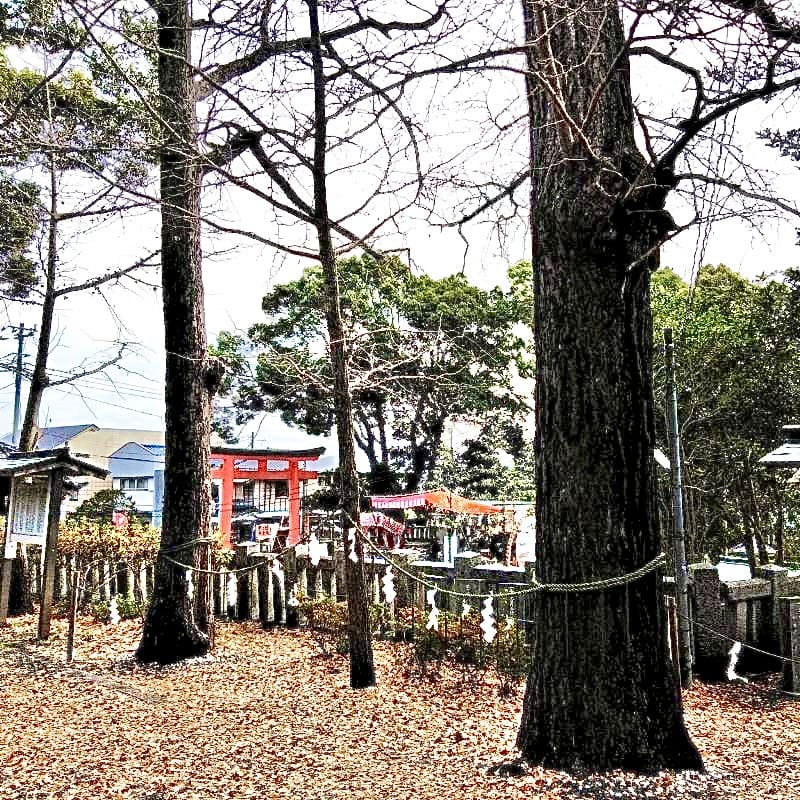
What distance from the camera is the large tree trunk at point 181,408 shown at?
7488 mm

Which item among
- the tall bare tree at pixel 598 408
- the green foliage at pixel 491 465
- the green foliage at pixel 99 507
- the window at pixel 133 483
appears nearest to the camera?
the tall bare tree at pixel 598 408

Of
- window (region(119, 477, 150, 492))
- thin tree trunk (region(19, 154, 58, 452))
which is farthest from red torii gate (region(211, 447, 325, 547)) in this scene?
window (region(119, 477, 150, 492))

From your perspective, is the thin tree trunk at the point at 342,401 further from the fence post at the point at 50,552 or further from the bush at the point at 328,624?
the fence post at the point at 50,552

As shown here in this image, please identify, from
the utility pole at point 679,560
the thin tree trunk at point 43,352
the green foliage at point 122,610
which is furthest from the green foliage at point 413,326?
the utility pole at point 679,560

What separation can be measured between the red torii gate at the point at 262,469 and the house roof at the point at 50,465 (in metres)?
12.1

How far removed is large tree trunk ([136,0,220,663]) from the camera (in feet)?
24.6

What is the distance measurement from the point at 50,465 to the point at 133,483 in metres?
32.6

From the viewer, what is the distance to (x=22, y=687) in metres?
6.74

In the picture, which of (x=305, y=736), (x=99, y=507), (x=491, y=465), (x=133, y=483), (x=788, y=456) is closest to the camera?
(x=305, y=736)

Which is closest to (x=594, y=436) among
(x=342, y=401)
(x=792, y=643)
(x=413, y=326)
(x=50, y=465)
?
(x=342, y=401)

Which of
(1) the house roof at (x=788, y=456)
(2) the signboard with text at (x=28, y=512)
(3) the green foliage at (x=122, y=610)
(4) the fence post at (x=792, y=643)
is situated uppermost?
(1) the house roof at (x=788, y=456)

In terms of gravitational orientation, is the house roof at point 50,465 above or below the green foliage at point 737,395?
below

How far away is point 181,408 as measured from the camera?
7738mm

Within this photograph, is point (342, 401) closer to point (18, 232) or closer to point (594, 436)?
point (594, 436)
